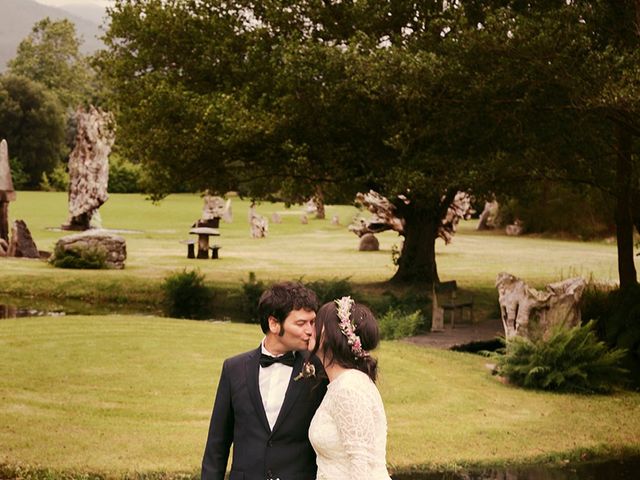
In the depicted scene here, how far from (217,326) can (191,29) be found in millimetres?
9686

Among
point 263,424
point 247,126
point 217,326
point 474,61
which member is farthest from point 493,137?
point 263,424

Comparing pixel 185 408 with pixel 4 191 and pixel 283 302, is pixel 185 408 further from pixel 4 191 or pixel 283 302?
pixel 4 191

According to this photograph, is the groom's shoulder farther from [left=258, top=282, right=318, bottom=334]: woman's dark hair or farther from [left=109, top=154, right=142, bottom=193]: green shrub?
[left=109, top=154, right=142, bottom=193]: green shrub

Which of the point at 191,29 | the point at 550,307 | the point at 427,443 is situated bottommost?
the point at 427,443

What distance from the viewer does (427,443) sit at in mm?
12984

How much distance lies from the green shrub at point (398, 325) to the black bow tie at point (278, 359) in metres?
17.2

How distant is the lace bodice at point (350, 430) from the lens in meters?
4.92

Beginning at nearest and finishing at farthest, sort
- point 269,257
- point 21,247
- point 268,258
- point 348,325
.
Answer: point 348,325 < point 21,247 < point 268,258 < point 269,257

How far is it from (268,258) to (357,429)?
122 feet

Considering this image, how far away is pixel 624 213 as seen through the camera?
82.5 feet

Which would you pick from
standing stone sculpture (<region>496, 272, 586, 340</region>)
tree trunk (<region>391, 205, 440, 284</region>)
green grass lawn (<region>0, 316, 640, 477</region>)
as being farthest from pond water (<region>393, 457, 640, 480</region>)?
tree trunk (<region>391, 205, 440, 284</region>)

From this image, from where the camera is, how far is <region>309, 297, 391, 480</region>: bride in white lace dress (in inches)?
194

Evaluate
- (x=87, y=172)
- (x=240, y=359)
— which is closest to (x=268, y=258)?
(x=87, y=172)

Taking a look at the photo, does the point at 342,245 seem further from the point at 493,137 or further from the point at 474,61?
the point at 474,61
